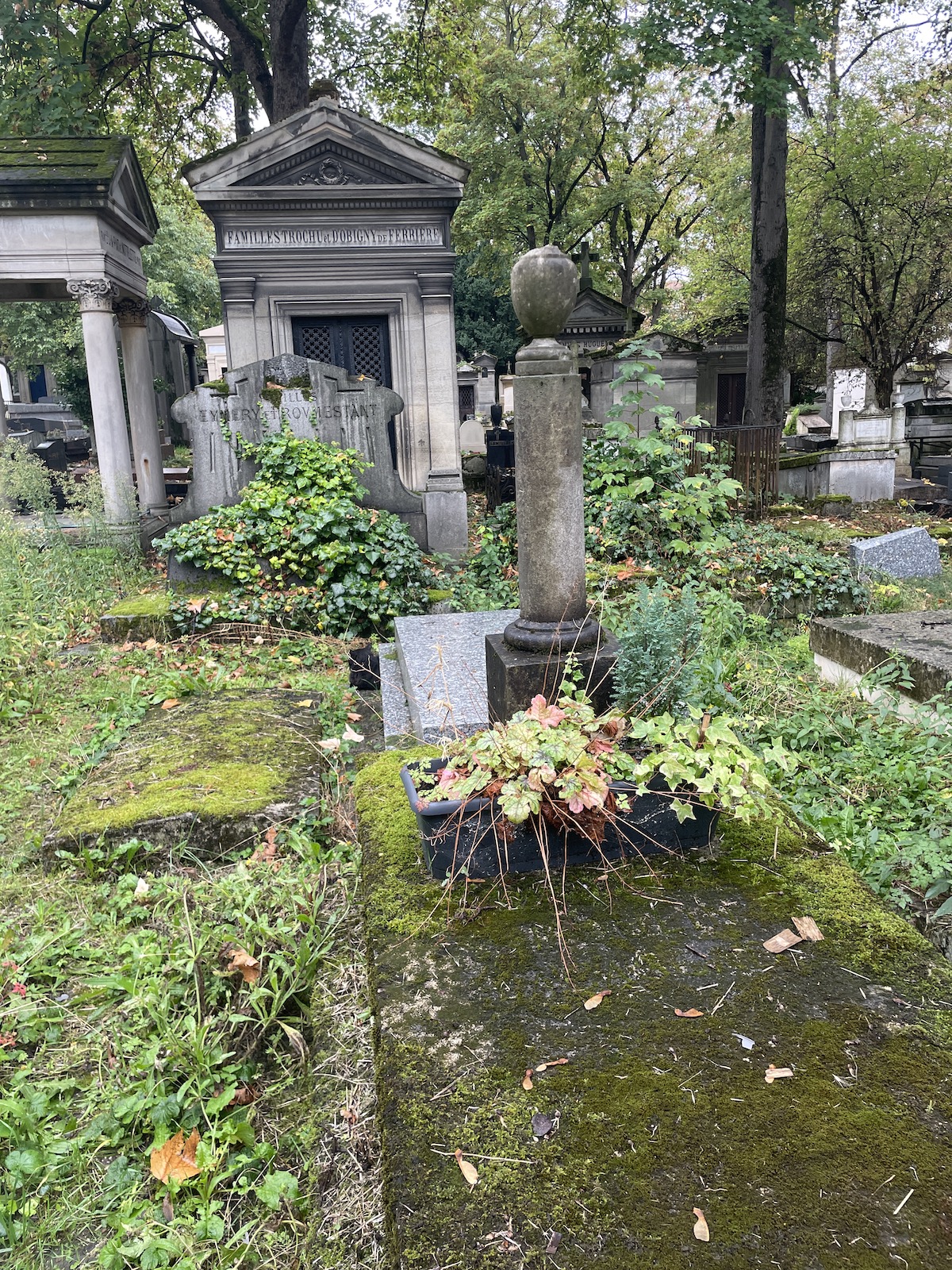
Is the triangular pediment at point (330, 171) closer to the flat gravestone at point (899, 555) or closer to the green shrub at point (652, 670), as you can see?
the flat gravestone at point (899, 555)

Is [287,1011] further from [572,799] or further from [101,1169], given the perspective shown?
[572,799]

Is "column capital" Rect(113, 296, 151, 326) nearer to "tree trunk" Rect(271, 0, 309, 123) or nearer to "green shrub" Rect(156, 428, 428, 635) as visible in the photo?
"tree trunk" Rect(271, 0, 309, 123)

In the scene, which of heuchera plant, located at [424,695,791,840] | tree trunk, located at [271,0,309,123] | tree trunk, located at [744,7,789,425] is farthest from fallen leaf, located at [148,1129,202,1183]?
tree trunk, located at [271,0,309,123]

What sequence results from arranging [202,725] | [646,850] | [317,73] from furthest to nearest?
[317,73] → [202,725] → [646,850]

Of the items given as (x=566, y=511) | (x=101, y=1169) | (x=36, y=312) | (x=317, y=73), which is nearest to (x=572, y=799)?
(x=566, y=511)

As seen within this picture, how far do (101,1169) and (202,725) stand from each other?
7.92 feet

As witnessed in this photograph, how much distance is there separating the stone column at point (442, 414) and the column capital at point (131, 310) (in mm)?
3531

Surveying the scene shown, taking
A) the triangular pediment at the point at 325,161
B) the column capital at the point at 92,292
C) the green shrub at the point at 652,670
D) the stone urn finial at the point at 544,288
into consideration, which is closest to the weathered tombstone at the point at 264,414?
the column capital at the point at 92,292

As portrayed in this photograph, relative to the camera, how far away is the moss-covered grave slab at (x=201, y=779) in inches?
132

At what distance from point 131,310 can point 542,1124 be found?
11.2m

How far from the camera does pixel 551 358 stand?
3158 millimetres

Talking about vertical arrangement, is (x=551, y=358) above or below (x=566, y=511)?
above

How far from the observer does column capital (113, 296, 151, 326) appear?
10.6 m

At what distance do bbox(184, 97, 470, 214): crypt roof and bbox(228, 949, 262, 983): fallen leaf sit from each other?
375 inches
